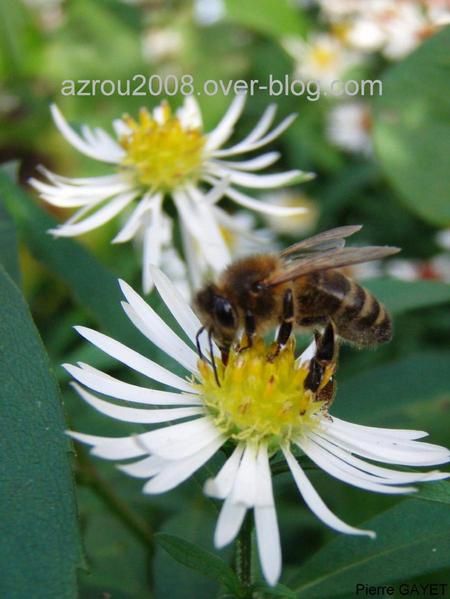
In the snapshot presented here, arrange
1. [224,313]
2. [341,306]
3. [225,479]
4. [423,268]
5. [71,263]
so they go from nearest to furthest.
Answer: [225,479], [224,313], [341,306], [71,263], [423,268]

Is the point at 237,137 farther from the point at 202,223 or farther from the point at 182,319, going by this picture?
the point at 182,319

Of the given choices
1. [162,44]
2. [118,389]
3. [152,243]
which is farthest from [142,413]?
[162,44]

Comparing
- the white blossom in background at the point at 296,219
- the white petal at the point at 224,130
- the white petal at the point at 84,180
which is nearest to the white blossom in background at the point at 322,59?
the white blossom in background at the point at 296,219

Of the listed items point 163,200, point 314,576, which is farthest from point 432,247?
point 314,576

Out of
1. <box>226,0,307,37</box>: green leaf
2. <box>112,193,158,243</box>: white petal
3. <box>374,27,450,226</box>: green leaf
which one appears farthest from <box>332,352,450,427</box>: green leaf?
<box>226,0,307,37</box>: green leaf

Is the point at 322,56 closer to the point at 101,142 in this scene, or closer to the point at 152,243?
the point at 101,142

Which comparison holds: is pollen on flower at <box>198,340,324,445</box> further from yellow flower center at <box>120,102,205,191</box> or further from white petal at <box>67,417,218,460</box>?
yellow flower center at <box>120,102,205,191</box>
